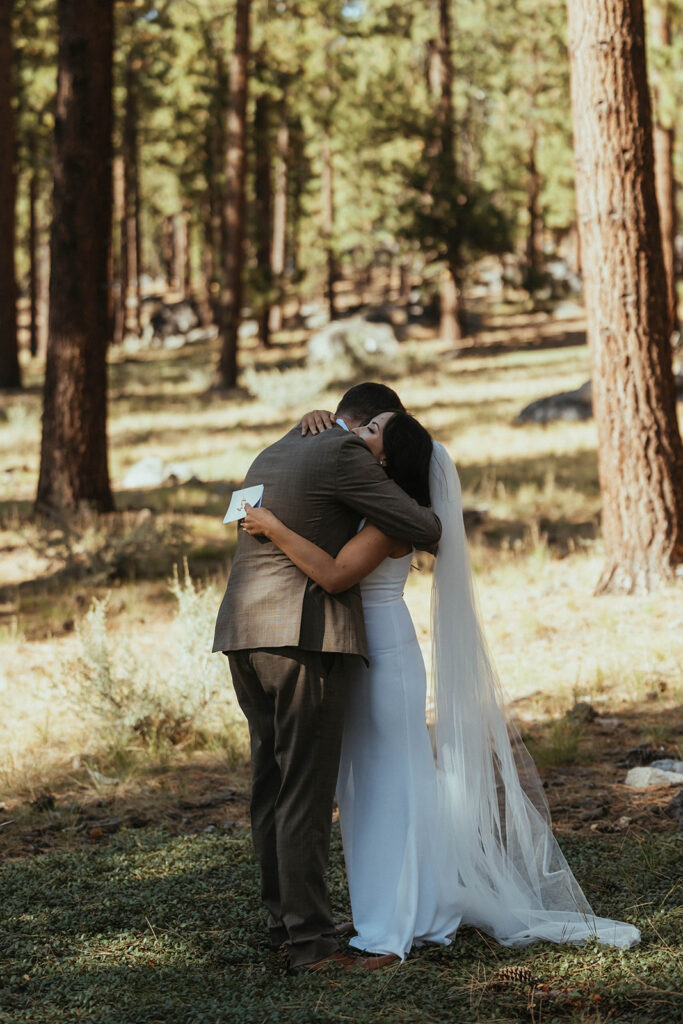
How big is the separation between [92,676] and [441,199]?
22911 millimetres

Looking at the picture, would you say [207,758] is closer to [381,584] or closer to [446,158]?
[381,584]

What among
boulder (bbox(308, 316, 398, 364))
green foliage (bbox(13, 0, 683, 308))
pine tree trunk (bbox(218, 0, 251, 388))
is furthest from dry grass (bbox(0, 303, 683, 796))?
green foliage (bbox(13, 0, 683, 308))

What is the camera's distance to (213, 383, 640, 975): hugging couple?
3.87m

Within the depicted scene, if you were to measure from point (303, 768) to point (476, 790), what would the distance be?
776mm

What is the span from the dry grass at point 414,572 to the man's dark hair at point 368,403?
3128 mm

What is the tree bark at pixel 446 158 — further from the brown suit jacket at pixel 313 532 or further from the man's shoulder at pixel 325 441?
the brown suit jacket at pixel 313 532

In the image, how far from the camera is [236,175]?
2277cm

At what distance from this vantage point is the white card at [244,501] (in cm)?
393

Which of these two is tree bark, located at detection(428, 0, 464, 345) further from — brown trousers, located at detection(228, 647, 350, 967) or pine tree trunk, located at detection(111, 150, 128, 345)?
brown trousers, located at detection(228, 647, 350, 967)

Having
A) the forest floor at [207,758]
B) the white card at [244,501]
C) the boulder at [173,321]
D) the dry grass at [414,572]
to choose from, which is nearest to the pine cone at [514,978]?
the forest floor at [207,758]

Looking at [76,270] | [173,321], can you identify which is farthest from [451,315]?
[76,270]

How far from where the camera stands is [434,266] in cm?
2881

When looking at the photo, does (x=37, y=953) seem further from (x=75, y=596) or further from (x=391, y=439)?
(x=75, y=596)

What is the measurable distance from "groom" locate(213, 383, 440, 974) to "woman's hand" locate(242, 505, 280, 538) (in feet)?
0.14
